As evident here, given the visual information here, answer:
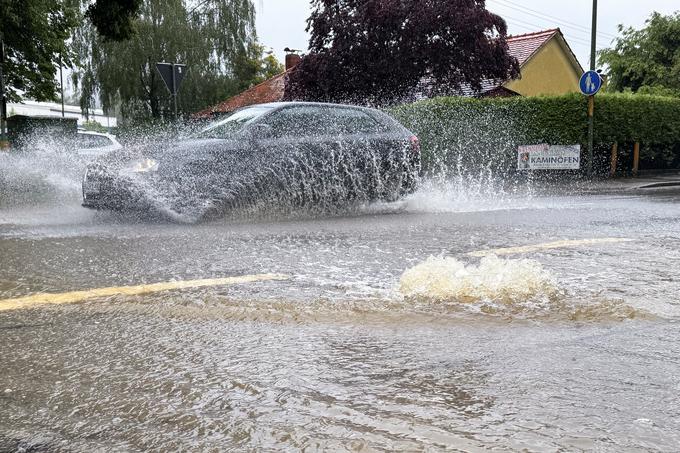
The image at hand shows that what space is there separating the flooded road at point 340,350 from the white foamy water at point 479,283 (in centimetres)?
1

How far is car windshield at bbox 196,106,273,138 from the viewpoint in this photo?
7.83 meters

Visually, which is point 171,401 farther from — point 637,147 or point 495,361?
point 637,147

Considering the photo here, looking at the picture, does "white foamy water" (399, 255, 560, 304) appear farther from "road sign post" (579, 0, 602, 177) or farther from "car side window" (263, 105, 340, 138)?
"road sign post" (579, 0, 602, 177)

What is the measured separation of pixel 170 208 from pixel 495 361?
17.1 feet

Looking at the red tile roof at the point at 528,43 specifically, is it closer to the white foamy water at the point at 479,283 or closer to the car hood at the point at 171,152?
the car hood at the point at 171,152

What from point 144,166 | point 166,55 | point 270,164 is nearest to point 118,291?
point 144,166

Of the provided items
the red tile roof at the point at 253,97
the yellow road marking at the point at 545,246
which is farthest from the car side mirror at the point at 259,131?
the red tile roof at the point at 253,97

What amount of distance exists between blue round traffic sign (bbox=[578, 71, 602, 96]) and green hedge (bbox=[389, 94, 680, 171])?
4.07 feet

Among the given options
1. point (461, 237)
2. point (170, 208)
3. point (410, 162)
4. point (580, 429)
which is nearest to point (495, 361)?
point (580, 429)

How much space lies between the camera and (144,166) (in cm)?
710

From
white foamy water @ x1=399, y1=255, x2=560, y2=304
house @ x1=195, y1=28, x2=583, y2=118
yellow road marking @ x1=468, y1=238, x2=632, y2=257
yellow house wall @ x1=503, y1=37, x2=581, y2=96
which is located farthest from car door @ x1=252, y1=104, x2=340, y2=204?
yellow house wall @ x1=503, y1=37, x2=581, y2=96

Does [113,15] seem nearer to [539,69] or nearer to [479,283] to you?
[479,283]

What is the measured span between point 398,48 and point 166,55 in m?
13.9

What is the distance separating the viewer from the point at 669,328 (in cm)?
309
